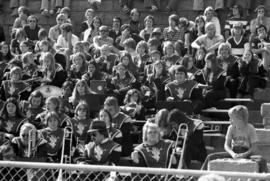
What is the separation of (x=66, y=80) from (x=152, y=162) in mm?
4654

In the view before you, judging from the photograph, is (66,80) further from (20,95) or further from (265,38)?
(265,38)

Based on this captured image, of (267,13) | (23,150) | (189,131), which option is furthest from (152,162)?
(267,13)

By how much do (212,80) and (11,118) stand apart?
10.5 feet

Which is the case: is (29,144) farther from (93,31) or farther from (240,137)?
(93,31)

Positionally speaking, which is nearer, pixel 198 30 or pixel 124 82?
pixel 124 82

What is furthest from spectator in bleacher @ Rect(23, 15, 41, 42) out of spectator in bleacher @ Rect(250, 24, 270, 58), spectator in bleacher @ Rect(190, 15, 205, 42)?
spectator in bleacher @ Rect(250, 24, 270, 58)

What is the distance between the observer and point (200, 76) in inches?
569

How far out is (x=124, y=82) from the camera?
1467 centimetres

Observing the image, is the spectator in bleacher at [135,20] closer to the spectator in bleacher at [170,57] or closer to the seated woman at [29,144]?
the spectator in bleacher at [170,57]

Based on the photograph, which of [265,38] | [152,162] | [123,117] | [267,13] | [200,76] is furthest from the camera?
[267,13]

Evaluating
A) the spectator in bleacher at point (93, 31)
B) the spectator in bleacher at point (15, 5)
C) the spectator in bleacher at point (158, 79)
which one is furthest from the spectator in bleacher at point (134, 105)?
the spectator in bleacher at point (15, 5)

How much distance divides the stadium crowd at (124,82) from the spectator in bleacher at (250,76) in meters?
0.02

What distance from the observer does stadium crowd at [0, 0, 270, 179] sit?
11.4 meters

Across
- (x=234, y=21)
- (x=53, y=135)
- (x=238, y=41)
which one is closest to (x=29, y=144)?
(x=53, y=135)
